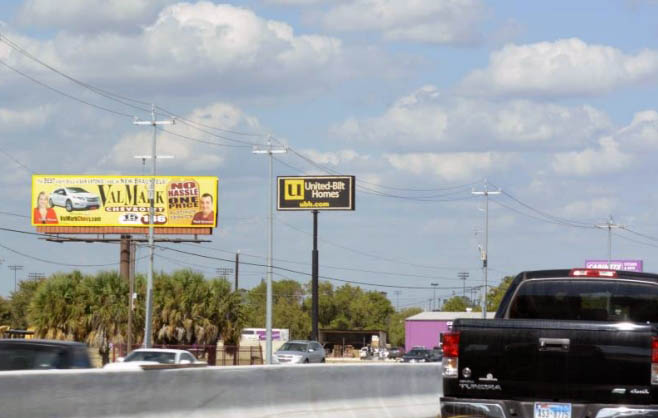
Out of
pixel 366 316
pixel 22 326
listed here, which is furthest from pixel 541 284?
pixel 366 316

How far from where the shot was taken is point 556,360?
9.44 metres

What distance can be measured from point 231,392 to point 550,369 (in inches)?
260

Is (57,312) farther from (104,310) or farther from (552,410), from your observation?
(552,410)

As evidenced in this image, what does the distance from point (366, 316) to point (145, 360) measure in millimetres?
156162

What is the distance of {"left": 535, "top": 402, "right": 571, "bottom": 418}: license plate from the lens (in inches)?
371

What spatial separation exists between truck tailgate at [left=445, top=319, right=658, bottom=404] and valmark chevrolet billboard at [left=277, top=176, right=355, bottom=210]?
81250 mm

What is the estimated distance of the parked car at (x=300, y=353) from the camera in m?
52.7

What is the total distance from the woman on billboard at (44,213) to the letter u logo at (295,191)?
699 inches

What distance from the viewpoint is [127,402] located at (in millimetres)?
13406

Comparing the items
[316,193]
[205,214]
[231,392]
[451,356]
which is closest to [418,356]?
[205,214]

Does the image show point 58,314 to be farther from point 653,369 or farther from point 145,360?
point 653,369

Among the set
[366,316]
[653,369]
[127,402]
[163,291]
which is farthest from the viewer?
[366,316]

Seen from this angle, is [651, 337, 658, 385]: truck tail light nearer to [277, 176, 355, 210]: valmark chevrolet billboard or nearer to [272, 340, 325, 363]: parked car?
[272, 340, 325, 363]: parked car

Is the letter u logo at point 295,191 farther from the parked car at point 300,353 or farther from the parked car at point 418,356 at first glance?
the parked car at point 300,353
